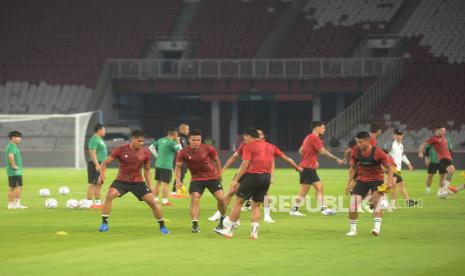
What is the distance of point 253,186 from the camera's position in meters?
20.2

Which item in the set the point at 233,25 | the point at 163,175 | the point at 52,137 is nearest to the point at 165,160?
the point at 163,175

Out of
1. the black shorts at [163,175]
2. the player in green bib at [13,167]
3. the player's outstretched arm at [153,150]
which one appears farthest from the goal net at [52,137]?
the player in green bib at [13,167]

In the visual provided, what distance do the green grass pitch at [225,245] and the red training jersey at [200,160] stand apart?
112cm

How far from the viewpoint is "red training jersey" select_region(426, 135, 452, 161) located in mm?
34438

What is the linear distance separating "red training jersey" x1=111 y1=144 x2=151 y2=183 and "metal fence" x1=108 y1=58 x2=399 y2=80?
4252 cm

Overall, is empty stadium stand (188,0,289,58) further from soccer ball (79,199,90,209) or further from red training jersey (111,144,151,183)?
red training jersey (111,144,151,183)

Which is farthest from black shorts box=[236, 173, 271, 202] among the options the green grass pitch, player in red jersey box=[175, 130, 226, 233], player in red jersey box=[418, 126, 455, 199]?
player in red jersey box=[418, 126, 455, 199]

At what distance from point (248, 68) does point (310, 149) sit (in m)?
38.3

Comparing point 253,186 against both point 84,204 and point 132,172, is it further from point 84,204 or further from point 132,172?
point 84,204

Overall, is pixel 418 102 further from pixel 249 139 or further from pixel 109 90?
pixel 249 139

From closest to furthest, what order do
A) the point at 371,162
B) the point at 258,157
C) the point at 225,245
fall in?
1. the point at 225,245
2. the point at 258,157
3. the point at 371,162

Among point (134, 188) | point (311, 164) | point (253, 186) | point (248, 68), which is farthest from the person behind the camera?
point (248, 68)

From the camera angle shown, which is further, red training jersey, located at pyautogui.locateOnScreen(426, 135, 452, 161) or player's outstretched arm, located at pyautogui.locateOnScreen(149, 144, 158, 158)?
red training jersey, located at pyautogui.locateOnScreen(426, 135, 452, 161)

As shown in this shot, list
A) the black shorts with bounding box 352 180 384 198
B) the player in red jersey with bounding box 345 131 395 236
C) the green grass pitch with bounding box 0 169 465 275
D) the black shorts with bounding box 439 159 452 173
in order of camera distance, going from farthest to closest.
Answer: the black shorts with bounding box 439 159 452 173 → the black shorts with bounding box 352 180 384 198 → the player in red jersey with bounding box 345 131 395 236 → the green grass pitch with bounding box 0 169 465 275
